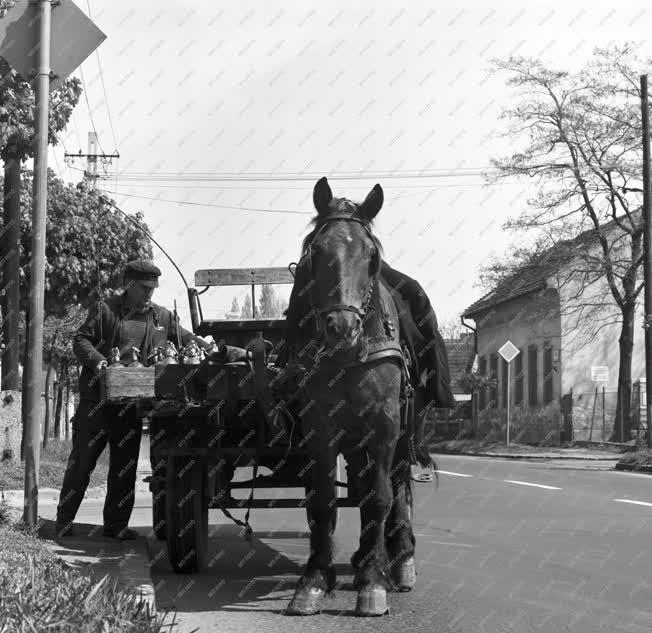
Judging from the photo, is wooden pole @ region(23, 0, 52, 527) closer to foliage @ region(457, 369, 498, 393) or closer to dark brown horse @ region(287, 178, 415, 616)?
dark brown horse @ region(287, 178, 415, 616)

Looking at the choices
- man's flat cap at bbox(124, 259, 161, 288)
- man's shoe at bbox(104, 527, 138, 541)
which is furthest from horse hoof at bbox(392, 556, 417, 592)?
man's flat cap at bbox(124, 259, 161, 288)

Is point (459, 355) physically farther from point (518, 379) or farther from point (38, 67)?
point (38, 67)

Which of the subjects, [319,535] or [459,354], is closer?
[319,535]

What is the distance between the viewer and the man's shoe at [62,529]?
874cm

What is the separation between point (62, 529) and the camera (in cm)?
878

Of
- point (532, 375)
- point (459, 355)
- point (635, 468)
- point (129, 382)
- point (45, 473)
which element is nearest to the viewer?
point (129, 382)

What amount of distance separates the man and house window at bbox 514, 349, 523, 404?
38763 millimetres

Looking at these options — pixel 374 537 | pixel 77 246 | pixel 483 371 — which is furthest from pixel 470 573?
pixel 483 371

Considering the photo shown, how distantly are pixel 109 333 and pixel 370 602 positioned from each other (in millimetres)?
3597

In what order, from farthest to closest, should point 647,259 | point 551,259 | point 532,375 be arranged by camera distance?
1. point 532,375
2. point 551,259
3. point 647,259

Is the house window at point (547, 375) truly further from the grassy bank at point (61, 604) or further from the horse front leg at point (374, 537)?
the grassy bank at point (61, 604)

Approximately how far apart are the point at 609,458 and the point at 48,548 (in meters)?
23.8

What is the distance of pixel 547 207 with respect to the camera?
119ft

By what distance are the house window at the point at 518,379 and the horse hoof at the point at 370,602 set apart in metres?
41.1
